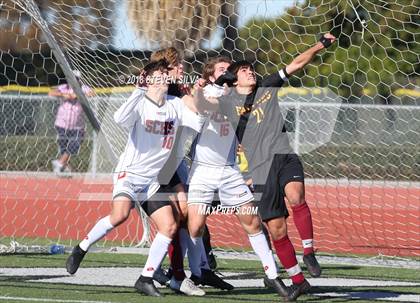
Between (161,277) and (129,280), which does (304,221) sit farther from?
(129,280)

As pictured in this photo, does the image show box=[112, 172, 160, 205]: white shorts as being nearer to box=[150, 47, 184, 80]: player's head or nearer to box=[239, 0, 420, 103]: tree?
box=[150, 47, 184, 80]: player's head

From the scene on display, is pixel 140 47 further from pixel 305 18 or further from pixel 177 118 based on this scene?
pixel 177 118

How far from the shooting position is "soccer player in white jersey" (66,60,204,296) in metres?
8.34

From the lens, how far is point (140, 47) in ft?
42.0

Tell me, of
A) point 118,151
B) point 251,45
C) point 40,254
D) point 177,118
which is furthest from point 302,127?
point 177,118

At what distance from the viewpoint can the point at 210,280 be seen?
887cm

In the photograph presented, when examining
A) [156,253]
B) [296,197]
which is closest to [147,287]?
[156,253]

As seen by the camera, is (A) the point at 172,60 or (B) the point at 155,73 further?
(A) the point at 172,60

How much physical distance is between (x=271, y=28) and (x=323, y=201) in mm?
3556

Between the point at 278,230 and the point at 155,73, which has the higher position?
the point at 155,73

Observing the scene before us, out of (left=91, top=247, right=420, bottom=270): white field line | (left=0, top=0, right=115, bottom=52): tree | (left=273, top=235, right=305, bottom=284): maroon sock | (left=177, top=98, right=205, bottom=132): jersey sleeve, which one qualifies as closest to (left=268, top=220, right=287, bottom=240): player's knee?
(left=273, top=235, right=305, bottom=284): maroon sock

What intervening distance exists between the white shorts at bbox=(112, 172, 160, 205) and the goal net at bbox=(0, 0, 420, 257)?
5.70 ft

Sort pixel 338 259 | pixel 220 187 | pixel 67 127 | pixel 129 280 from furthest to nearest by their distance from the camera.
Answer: pixel 67 127
pixel 338 259
pixel 129 280
pixel 220 187

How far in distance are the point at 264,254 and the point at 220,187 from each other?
637mm
